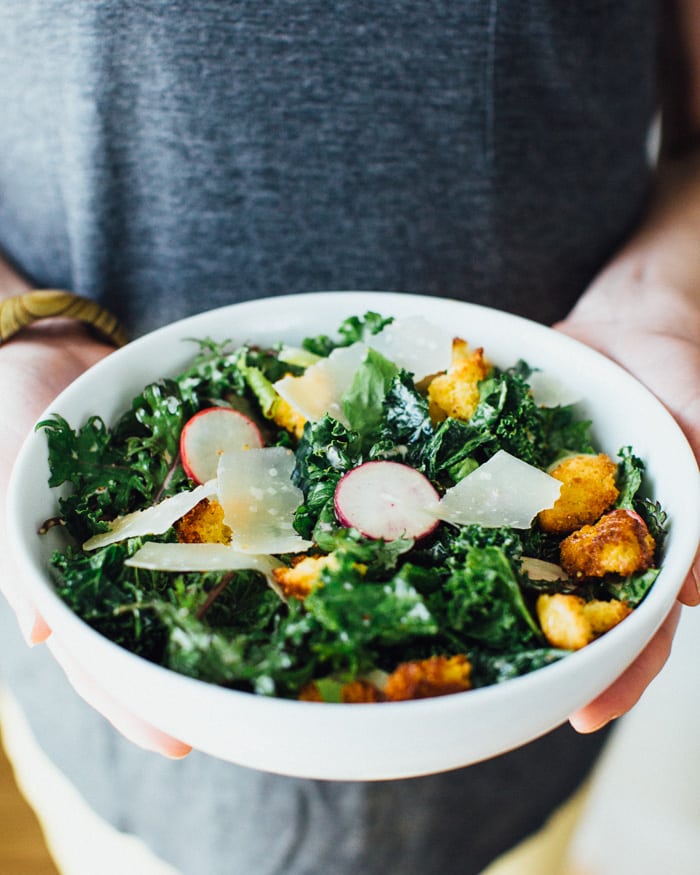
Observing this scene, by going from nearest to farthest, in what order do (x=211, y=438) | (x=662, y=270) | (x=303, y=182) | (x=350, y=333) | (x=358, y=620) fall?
(x=358, y=620), (x=211, y=438), (x=350, y=333), (x=303, y=182), (x=662, y=270)

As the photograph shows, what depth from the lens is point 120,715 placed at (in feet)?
Answer: 4.25

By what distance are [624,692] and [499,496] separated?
0.38 m

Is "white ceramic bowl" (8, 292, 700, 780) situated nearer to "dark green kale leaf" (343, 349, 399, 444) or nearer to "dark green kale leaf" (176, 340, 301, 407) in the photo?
"dark green kale leaf" (176, 340, 301, 407)

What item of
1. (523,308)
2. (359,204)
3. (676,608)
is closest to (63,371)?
(359,204)

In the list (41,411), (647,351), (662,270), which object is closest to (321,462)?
(41,411)

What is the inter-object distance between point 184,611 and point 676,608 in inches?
34.0

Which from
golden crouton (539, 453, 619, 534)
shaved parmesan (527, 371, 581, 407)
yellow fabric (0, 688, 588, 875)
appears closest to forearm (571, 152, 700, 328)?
shaved parmesan (527, 371, 581, 407)

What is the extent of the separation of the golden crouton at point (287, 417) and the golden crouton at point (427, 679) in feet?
2.05

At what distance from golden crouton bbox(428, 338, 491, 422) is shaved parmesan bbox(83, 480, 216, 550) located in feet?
1.60

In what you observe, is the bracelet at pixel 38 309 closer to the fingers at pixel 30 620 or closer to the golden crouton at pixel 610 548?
the fingers at pixel 30 620

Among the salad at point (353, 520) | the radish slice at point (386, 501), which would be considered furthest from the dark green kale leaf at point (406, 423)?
the radish slice at point (386, 501)

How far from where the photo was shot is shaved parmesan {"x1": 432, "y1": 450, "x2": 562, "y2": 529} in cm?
132

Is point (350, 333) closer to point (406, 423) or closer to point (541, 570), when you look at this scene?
point (406, 423)

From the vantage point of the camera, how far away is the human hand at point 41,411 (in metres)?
1.30
